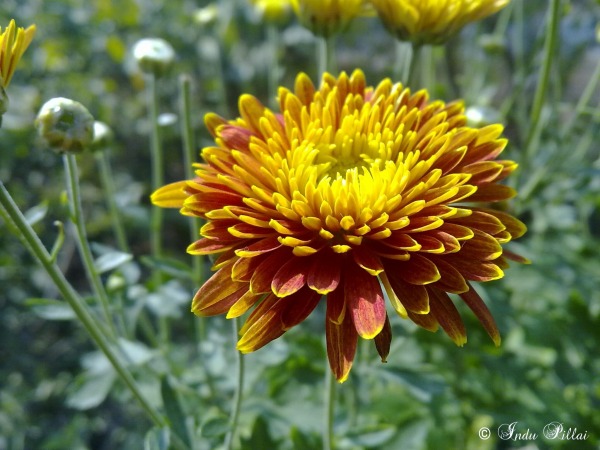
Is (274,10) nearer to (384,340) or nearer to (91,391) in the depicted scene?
(91,391)

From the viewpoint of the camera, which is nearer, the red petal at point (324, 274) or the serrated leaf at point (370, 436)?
the red petal at point (324, 274)

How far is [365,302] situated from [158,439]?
0.49 metres

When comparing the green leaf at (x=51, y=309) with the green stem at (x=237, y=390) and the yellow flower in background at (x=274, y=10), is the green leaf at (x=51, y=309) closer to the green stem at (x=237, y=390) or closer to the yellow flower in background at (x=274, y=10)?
the green stem at (x=237, y=390)

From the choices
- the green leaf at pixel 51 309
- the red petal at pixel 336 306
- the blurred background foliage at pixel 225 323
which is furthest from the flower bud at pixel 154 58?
the red petal at pixel 336 306

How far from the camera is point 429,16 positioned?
3.92 ft

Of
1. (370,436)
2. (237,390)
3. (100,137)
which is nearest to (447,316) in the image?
(237,390)

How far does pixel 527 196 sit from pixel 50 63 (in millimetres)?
1785

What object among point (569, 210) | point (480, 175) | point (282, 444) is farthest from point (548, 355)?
point (480, 175)

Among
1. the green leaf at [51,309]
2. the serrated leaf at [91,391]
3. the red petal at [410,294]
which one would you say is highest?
the red petal at [410,294]

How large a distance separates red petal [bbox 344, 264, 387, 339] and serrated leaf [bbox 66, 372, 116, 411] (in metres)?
0.78

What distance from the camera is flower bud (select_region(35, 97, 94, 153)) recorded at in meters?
0.97

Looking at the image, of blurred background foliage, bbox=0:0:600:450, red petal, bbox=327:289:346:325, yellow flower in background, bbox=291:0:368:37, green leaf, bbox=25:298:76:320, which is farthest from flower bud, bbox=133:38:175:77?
red petal, bbox=327:289:346:325

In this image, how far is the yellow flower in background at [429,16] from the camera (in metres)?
1.19

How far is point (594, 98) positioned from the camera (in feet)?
A: 10.7
